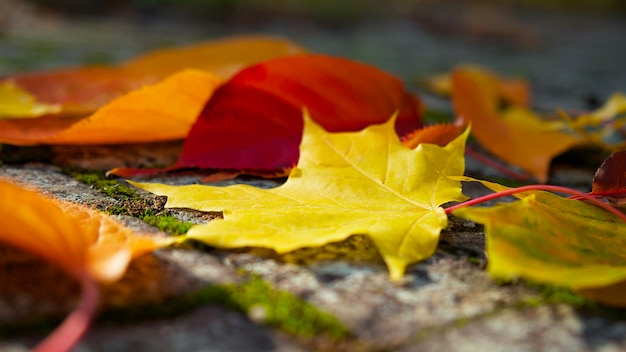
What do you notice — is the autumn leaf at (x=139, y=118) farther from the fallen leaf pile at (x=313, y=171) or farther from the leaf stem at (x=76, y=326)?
the leaf stem at (x=76, y=326)

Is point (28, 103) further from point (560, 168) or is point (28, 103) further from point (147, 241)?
point (560, 168)

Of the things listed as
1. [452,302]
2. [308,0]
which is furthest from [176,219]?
→ [308,0]

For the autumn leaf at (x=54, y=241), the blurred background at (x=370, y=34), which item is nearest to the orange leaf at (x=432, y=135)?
the autumn leaf at (x=54, y=241)

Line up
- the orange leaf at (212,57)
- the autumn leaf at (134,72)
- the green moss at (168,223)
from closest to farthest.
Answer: the green moss at (168,223) → the autumn leaf at (134,72) → the orange leaf at (212,57)

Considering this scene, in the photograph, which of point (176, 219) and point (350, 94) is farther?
point (350, 94)

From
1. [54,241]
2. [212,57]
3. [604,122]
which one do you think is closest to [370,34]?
[212,57]

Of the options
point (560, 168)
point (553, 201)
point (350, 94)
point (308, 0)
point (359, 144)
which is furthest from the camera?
point (308, 0)

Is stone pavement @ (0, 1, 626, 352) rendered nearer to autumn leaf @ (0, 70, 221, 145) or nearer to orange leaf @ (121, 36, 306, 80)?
autumn leaf @ (0, 70, 221, 145)
